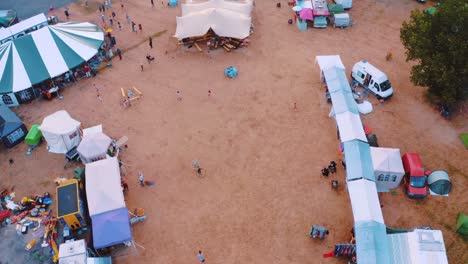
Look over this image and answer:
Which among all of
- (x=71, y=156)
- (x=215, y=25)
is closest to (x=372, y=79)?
(x=215, y=25)

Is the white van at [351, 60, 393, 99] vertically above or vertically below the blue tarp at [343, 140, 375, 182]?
above

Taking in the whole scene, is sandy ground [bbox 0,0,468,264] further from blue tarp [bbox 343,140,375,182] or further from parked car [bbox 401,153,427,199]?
blue tarp [bbox 343,140,375,182]

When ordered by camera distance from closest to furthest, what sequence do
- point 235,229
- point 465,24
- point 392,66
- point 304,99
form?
point 235,229 < point 465,24 < point 304,99 < point 392,66

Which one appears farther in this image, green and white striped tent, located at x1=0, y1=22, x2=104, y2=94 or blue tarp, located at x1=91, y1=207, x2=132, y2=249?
green and white striped tent, located at x1=0, y1=22, x2=104, y2=94

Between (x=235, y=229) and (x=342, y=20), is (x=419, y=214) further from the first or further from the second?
(x=342, y=20)

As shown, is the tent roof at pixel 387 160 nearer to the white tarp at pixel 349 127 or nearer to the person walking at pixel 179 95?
the white tarp at pixel 349 127

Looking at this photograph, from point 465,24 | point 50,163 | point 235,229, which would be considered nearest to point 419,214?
point 235,229

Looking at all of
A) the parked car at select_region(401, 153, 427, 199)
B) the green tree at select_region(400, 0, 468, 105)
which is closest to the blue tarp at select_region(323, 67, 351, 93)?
the green tree at select_region(400, 0, 468, 105)
